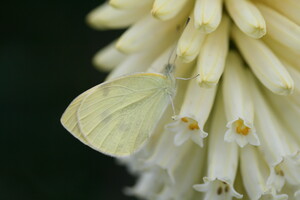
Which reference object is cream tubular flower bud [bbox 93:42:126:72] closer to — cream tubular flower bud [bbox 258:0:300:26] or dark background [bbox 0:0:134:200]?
cream tubular flower bud [bbox 258:0:300:26]

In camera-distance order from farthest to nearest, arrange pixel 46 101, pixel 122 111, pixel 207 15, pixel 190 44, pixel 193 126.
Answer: pixel 46 101
pixel 122 111
pixel 193 126
pixel 190 44
pixel 207 15

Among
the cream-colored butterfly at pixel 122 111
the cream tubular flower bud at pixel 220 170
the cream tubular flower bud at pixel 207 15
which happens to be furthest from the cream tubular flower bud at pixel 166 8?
the cream tubular flower bud at pixel 220 170

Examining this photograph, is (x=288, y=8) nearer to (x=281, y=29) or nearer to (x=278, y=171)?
(x=281, y=29)

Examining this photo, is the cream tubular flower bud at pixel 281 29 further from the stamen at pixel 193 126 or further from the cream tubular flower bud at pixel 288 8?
the stamen at pixel 193 126

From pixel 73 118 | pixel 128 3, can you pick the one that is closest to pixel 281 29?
pixel 128 3

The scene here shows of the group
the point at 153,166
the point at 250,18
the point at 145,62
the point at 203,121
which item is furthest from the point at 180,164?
the point at 250,18

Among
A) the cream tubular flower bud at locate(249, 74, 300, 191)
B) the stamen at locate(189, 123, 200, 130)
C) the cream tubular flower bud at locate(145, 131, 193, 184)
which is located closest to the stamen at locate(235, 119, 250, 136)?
the cream tubular flower bud at locate(249, 74, 300, 191)
